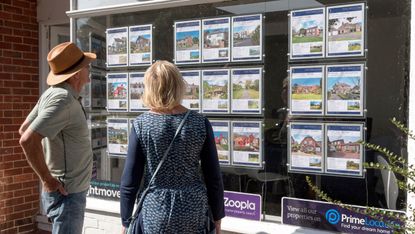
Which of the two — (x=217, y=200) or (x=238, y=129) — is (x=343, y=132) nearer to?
(x=238, y=129)

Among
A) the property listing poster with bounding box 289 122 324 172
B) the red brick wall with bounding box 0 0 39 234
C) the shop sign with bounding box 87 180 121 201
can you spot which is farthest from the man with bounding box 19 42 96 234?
the red brick wall with bounding box 0 0 39 234

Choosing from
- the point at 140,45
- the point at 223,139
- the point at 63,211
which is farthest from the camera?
the point at 140,45

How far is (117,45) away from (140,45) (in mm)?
277

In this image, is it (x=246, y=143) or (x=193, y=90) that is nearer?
(x=246, y=143)

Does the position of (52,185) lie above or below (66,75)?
below

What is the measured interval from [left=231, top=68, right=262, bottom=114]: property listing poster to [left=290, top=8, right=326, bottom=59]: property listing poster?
35 centimetres

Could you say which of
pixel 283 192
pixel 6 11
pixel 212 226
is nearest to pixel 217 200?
pixel 212 226

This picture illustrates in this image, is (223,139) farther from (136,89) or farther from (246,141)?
(136,89)

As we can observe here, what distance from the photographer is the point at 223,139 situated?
3.86 meters

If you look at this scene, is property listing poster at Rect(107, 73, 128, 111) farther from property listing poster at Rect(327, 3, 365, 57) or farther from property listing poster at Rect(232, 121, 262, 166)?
property listing poster at Rect(327, 3, 365, 57)

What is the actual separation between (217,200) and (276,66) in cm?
136

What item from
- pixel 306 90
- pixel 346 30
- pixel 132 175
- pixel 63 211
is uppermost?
pixel 346 30

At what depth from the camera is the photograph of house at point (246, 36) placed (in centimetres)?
367

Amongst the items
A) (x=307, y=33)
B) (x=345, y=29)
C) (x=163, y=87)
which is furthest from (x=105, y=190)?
(x=345, y=29)
